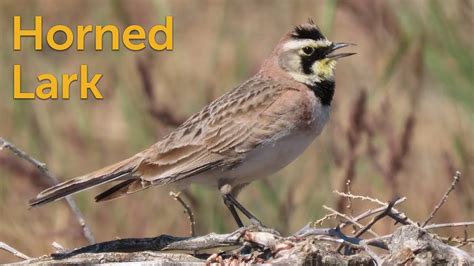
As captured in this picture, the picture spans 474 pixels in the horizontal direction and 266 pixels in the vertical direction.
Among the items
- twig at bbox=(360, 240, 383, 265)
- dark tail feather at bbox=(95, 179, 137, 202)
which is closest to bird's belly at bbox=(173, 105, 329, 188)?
dark tail feather at bbox=(95, 179, 137, 202)

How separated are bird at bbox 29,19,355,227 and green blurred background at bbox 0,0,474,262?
418 millimetres

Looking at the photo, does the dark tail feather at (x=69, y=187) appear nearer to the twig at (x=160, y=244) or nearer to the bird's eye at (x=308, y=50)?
the twig at (x=160, y=244)

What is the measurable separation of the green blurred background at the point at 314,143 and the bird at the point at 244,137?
0.42 meters

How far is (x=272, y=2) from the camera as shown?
10602 mm

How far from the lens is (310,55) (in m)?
5.61

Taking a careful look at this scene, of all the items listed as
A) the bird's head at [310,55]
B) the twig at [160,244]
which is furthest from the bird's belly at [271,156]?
the twig at [160,244]

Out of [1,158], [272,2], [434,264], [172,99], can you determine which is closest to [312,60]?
[1,158]

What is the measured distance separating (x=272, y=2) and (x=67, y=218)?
437 cm

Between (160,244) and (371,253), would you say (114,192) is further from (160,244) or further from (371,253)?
(371,253)

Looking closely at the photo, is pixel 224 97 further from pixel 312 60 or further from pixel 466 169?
pixel 466 169

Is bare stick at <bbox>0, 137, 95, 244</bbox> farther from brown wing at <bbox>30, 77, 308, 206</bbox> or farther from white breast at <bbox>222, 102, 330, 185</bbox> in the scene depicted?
white breast at <bbox>222, 102, 330, 185</bbox>

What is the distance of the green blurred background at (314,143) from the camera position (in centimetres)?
621

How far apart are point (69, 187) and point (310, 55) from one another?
4.09 feet

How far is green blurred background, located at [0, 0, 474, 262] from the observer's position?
621 cm
